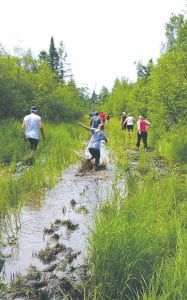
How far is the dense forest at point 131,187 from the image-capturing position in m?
4.71

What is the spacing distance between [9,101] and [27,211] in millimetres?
18580

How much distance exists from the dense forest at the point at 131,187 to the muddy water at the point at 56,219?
10.1 inches

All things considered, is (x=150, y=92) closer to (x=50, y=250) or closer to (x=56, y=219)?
(x=56, y=219)

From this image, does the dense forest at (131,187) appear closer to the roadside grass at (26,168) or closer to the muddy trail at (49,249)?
the roadside grass at (26,168)

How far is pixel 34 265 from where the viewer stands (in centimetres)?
580

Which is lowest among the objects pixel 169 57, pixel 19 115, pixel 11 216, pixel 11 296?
pixel 11 296

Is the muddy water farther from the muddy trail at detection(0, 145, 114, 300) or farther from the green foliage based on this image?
the green foliage

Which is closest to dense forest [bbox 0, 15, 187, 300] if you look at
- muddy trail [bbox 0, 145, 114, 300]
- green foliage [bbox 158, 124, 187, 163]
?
green foliage [bbox 158, 124, 187, 163]

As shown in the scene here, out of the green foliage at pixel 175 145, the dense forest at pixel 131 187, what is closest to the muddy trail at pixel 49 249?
the dense forest at pixel 131 187

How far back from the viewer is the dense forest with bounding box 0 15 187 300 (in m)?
4.71

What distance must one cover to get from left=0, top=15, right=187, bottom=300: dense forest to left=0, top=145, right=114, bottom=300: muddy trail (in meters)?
0.23

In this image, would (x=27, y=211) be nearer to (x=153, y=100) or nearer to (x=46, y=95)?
(x=153, y=100)

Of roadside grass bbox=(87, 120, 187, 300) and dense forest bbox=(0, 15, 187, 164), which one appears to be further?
dense forest bbox=(0, 15, 187, 164)

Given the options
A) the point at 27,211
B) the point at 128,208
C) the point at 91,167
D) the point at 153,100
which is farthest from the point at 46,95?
the point at 128,208
